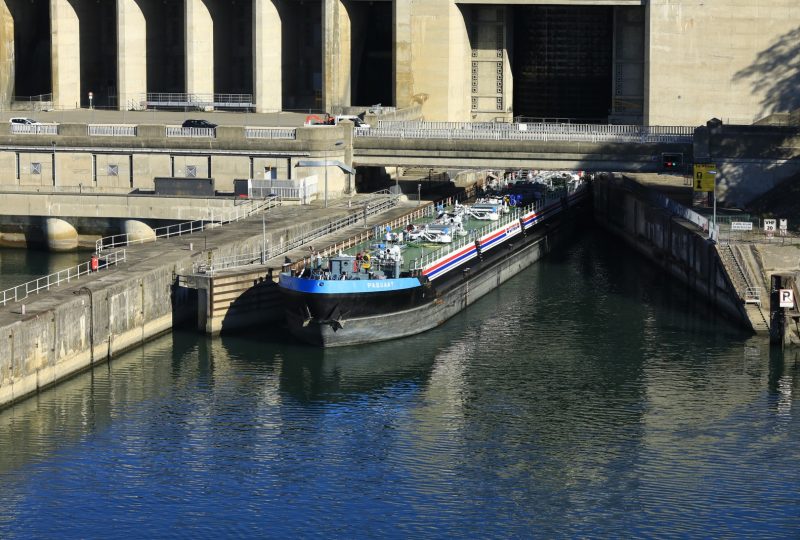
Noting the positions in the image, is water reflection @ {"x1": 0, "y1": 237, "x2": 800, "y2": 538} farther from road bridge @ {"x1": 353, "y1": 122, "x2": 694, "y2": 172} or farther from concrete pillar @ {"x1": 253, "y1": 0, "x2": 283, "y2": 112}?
concrete pillar @ {"x1": 253, "y1": 0, "x2": 283, "y2": 112}

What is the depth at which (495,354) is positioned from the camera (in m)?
78.1

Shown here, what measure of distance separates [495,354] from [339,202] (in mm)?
29140

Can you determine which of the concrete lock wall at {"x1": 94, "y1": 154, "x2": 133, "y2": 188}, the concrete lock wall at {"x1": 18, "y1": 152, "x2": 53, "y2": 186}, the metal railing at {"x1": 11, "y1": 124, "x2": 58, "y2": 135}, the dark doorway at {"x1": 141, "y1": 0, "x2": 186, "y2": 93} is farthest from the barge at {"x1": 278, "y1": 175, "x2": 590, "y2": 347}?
the dark doorway at {"x1": 141, "y1": 0, "x2": 186, "y2": 93}

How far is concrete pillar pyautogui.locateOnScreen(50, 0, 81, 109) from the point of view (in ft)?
437

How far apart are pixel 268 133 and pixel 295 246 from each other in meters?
17.6

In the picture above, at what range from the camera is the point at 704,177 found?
99.5 metres

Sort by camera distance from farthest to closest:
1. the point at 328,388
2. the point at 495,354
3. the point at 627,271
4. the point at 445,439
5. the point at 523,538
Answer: the point at 627,271 < the point at 495,354 < the point at 328,388 < the point at 445,439 < the point at 523,538

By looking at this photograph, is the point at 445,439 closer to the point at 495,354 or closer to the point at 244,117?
the point at 495,354

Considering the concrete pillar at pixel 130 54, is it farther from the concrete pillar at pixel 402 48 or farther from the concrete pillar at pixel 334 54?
the concrete pillar at pixel 402 48

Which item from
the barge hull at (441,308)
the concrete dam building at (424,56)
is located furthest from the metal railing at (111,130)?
the barge hull at (441,308)

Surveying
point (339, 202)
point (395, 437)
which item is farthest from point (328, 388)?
point (339, 202)

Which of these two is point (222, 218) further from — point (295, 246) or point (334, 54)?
point (334, 54)

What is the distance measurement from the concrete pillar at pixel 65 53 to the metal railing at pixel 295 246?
137ft

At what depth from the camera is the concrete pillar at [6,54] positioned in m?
134
